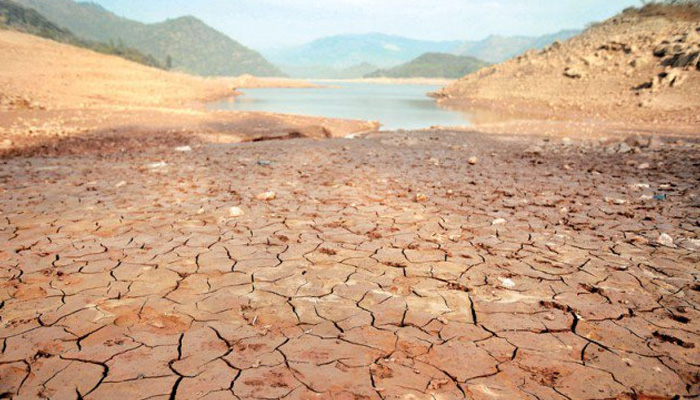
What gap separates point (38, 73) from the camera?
18.4 metres

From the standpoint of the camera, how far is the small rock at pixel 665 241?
3237mm

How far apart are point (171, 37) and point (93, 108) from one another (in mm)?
118886

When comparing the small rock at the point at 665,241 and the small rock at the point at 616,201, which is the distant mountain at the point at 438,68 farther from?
the small rock at the point at 665,241

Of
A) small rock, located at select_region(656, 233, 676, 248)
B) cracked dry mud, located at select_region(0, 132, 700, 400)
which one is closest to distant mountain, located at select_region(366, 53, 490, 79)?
cracked dry mud, located at select_region(0, 132, 700, 400)

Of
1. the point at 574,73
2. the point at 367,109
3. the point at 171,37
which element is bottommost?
the point at 367,109

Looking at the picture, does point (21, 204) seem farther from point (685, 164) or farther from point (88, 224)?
point (685, 164)

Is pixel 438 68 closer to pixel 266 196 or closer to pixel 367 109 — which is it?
pixel 367 109

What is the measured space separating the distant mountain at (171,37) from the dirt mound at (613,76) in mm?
90340

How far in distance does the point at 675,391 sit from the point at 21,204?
5.67 meters

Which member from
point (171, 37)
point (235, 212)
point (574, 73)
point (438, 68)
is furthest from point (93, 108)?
point (171, 37)

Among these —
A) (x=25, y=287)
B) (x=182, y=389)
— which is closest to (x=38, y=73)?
(x=25, y=287)

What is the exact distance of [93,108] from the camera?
1373cm

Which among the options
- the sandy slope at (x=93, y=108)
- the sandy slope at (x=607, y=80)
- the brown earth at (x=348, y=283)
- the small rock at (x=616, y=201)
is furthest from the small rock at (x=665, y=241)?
the sandy slope at (x=607, y=80)

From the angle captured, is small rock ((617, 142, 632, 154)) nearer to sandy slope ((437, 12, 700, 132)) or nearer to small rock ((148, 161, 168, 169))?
sandy slope ((437, 12, 700, 132))
